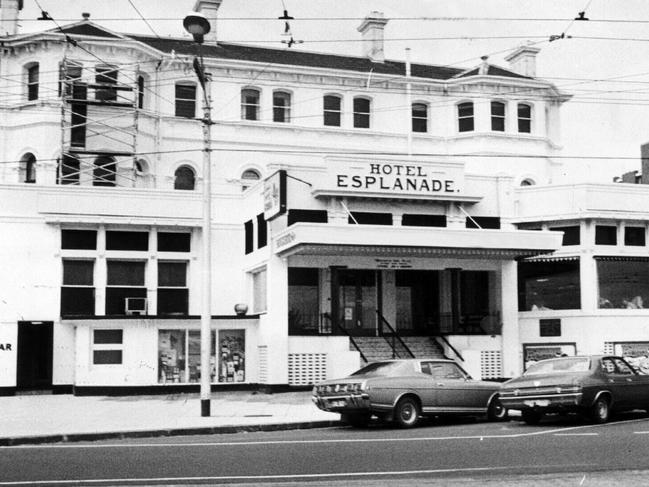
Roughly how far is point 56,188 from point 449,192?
524 inches

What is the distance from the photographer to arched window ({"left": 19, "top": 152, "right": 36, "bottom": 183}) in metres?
40.1

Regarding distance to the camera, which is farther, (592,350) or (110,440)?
(592,350)

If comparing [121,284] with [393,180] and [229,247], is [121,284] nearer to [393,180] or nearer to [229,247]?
[229,247]

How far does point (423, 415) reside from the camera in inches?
770

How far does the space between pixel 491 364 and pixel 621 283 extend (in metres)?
5.60

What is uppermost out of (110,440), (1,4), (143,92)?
(1,4)

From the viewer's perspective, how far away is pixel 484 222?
32.9 meters

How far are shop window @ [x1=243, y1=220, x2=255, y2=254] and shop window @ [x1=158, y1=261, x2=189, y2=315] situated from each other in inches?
92.0

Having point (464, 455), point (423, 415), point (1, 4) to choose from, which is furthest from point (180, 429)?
point (1, 4)

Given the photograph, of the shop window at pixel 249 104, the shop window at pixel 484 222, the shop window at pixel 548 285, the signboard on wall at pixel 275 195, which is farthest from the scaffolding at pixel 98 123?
the shop window at pixel 548 285

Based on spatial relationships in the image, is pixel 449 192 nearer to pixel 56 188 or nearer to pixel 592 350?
pixel 592 350

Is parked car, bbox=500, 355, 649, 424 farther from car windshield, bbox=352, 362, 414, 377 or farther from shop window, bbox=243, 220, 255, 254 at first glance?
shop window, bbox=243, 220, 255, 254

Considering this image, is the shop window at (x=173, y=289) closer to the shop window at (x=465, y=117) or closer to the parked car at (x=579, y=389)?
the parked car at (x=579, y=389)

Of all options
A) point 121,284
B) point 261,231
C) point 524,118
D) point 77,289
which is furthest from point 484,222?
point 524,118
